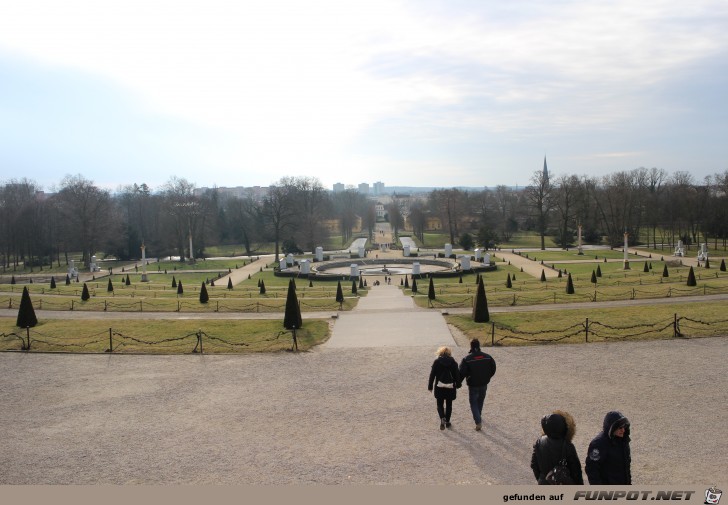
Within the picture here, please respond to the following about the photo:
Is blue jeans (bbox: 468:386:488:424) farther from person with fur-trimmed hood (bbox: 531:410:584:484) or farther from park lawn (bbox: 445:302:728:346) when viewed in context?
park lawn (bbox: 445:302:728:346)

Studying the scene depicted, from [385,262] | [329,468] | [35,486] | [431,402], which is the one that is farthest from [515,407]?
[385,262]

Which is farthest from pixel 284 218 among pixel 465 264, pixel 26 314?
pixel 26 314

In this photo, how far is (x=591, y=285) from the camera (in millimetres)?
37656

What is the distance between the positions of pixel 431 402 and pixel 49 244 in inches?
3118

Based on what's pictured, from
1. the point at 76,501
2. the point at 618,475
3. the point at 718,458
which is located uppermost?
the point at 618,475

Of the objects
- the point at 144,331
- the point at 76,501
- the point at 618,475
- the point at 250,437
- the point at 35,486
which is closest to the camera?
the point at 618,475

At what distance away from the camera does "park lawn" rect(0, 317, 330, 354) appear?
21.1 meters

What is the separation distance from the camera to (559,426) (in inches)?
272

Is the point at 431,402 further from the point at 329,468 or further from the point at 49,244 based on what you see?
the point at 49,244

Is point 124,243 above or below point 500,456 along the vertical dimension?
above

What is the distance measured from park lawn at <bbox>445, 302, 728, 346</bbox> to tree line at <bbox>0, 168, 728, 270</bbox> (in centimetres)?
4684

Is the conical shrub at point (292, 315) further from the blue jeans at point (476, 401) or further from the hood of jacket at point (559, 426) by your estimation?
the hood of jacket at point (559, 426)

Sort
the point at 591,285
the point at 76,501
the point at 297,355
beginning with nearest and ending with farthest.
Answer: the point at 76,501 → the point at 297,355 → the point at 591,285

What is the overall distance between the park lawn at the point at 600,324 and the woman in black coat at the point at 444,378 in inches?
349
